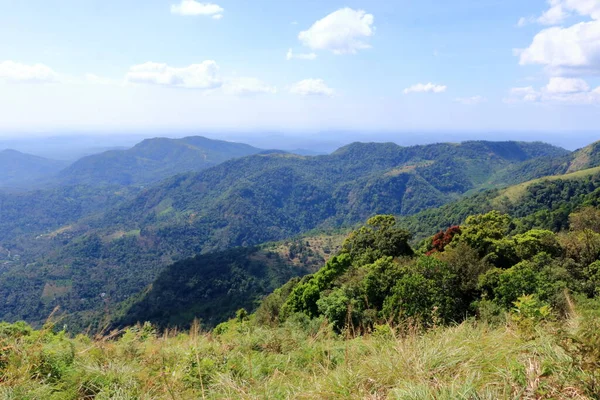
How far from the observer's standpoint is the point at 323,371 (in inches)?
199

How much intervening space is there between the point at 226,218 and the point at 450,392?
183871 millimetres

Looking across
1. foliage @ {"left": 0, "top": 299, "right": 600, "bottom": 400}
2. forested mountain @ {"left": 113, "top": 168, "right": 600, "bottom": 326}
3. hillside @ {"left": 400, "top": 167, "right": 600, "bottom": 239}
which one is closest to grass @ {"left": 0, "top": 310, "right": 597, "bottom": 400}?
foliage @ {"left": 0, "top": 299, "right": 600, "bottom": 400}

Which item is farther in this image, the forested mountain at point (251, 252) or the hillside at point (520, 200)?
the hillside at point (520, 200)

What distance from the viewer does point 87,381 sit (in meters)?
5.05

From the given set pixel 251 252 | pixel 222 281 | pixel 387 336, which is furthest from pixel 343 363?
pixel 251 252

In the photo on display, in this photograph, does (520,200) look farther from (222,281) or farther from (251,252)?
(222,281)

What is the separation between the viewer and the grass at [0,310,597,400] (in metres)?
3.34

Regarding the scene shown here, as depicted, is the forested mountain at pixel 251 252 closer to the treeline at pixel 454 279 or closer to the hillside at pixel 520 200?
the hillside at pixel 520 200

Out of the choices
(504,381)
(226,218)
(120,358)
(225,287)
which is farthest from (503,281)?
(226,218)

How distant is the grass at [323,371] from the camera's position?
334 cm

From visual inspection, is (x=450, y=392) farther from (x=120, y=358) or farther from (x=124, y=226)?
(x=124, y=226)

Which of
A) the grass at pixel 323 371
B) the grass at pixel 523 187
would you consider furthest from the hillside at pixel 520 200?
the grass at pixel 323 371

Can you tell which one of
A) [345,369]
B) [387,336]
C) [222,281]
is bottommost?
[222,281]

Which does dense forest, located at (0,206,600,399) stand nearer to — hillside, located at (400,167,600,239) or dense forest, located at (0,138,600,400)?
dense forest, located at (0,138,600,400)
